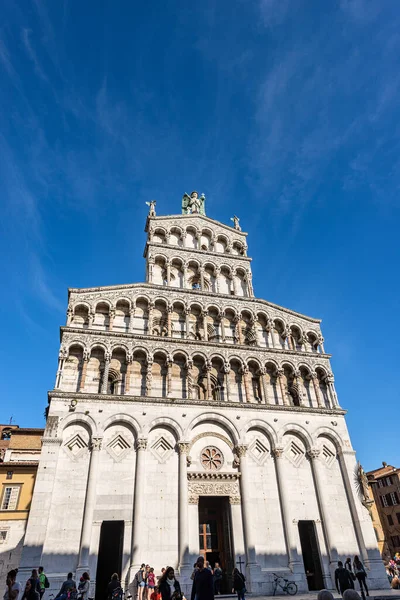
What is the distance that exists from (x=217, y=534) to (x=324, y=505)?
21.5ft

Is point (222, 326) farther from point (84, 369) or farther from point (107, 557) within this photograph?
point (107, 557)

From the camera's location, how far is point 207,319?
1133 inches

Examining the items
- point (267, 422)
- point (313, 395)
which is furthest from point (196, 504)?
point (313, 395)

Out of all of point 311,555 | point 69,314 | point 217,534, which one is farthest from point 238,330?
point 311,555

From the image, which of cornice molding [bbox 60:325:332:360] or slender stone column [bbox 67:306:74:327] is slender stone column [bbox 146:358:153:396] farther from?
slender stone column [bbox 67:306:74:327]

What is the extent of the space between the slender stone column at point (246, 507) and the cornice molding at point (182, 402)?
105 inches

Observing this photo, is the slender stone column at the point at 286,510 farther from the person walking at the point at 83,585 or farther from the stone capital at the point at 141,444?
the person walking at the point at 83,585

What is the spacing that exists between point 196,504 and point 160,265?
17.1 metres

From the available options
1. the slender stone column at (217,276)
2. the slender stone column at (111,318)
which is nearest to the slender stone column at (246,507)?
the slender stone column at (111,318)

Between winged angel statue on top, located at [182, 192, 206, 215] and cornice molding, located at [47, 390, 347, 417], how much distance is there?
1894cm

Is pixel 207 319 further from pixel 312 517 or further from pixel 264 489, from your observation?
pixel 312 517

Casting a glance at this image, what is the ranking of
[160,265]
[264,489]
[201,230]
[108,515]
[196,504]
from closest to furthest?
[108,515]
[196,504]
[264,489]
[160,265]
[201,230]

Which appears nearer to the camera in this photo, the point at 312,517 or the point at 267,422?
the point at 312,517

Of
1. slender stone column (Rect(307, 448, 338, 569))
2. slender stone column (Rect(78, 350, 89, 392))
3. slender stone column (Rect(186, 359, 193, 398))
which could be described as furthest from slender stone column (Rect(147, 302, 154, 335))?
slender stone column (Rect(307, 448, 338, 569))
